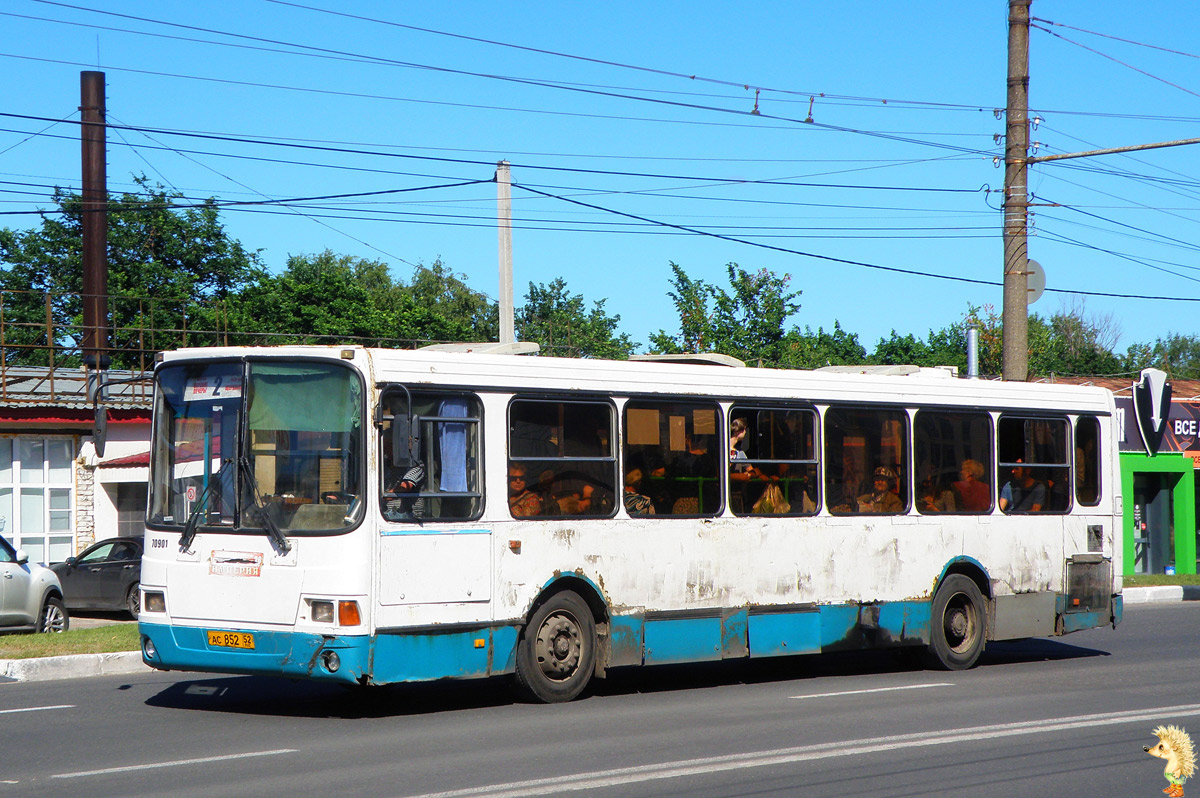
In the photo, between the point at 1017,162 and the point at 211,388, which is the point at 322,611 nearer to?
the point at 211,388

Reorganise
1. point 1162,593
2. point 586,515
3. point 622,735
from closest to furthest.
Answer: point 622,735 < point 586,515 < point 1162,593

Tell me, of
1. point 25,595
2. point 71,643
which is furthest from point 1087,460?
point 25,595

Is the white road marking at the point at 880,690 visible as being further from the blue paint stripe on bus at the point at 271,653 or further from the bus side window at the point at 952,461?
the blue paint stripe on bus at the point at 271,653

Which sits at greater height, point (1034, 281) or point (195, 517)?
point (1034, 281)

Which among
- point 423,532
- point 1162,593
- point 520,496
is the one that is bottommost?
point 1162,593

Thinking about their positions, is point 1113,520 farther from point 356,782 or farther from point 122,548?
point 122,548

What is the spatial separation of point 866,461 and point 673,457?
2.52 m

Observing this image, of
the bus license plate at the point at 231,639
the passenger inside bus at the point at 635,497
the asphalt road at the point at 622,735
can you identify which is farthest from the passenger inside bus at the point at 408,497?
the passenger inside bus at the point at 635,497

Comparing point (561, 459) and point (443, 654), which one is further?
point (561, 459)

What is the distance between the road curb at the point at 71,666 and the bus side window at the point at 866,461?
23.9 ft

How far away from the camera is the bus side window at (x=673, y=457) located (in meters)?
12.2

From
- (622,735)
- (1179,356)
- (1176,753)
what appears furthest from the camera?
(1179,356)

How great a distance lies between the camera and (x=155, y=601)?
1083 centimetres

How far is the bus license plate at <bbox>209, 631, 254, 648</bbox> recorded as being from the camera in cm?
1024
